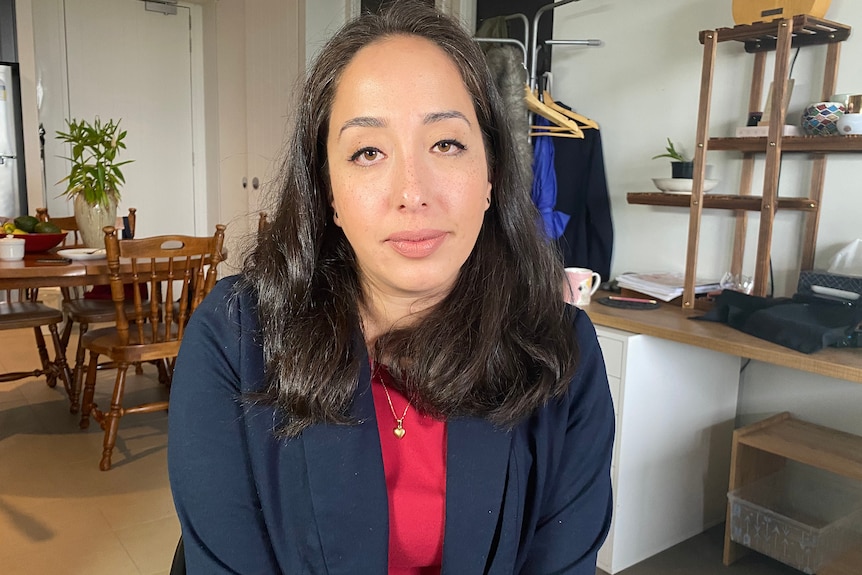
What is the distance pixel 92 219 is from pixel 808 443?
277cm

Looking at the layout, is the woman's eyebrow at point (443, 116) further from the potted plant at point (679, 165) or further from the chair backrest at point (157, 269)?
the chair backrest at point (157, 269)

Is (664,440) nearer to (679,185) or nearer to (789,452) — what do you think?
(789,452)

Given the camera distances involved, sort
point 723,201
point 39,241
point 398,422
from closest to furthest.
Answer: point 398,422, point 723,201, point 39,241

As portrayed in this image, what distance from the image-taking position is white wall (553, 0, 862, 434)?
6.95ft

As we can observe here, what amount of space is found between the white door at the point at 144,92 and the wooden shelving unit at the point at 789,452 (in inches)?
195

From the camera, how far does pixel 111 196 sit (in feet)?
9.78

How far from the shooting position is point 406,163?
0.94 m

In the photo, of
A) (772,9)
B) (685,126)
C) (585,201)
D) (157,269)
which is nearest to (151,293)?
(157,269)

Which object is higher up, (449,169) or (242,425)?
(449,169)

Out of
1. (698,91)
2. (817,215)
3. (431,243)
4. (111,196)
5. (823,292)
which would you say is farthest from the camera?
(111,196)

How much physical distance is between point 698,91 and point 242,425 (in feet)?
6.75

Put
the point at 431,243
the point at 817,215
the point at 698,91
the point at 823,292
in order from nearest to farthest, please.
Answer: the point at 431,243, the point at 823,292, the point at 817,215, the point at 698,91

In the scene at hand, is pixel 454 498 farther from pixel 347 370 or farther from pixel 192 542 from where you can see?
pixel 192 542

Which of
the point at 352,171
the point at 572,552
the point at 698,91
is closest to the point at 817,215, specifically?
the point at 698,91
